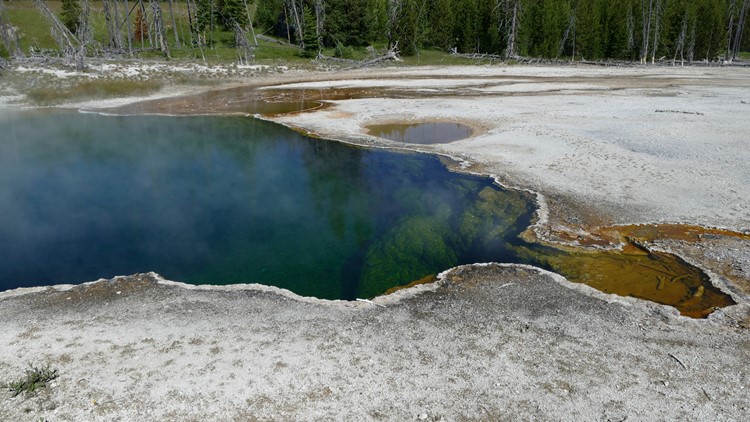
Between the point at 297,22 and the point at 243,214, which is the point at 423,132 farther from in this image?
the point at 297,22

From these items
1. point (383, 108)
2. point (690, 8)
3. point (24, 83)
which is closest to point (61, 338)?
point (383, 108)

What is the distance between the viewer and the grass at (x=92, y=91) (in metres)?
31.9

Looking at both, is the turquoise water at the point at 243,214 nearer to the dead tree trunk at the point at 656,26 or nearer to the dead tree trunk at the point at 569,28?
the dead tree trunk at the point at 569,28

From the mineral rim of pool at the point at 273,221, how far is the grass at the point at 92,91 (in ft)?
38.3

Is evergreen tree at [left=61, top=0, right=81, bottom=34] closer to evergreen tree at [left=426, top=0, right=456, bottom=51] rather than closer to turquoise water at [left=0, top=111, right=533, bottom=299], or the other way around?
turquoise water at [left=0, top=111, right=533, bottom=299]

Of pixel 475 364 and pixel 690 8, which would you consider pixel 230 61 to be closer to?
pixel 475 364

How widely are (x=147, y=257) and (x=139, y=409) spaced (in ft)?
18.7

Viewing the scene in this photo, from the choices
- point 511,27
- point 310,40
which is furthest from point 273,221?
point 511,27

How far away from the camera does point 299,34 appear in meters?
54.5

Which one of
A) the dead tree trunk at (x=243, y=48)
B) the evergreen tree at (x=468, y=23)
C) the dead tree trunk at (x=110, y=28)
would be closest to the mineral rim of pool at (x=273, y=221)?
the dead tree trunk at (x=243, y=48)

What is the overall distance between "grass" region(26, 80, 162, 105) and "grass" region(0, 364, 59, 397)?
29.5 metres

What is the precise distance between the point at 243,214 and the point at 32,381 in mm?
8001

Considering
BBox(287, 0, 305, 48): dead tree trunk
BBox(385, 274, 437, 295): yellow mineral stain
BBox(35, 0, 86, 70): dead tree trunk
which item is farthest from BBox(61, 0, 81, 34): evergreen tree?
BBox(385, 274, 437, 295): yellow mineral stain

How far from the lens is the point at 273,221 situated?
13625 millimetres
